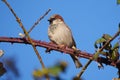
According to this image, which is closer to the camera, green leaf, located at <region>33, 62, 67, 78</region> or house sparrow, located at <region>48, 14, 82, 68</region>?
green leaf, located at <region>33, 62, 67, 78</region>

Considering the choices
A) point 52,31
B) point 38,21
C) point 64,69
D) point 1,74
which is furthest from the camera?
point 52,31

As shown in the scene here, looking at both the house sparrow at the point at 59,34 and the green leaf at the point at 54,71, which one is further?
the house sparrow at the point at 59,34

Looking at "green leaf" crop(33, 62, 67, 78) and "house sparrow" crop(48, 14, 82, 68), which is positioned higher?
"green leaf" crop(33, 62, 67, 78)

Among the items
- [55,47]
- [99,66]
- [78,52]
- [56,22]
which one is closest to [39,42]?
[55,47]

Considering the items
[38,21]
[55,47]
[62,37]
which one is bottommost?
[62,37]

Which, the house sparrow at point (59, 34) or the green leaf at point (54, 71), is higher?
the green leaf at point (54, 71)

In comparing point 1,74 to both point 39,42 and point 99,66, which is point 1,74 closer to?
point 39,42

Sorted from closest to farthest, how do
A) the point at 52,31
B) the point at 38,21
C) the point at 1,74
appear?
1. the point at 1,74
2. the point at 38,21
3. the point at 52,31

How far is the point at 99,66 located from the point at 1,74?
0.56 m

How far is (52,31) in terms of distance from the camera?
4.37 meters

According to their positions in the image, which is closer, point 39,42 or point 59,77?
point 59,77

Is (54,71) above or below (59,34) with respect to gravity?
above

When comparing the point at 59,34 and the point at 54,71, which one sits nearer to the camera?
the point at 54,71

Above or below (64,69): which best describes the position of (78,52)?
below
